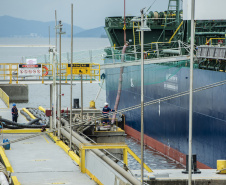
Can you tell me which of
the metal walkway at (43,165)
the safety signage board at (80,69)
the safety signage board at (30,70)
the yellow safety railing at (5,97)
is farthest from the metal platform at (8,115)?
the safety signage board at (80,69)

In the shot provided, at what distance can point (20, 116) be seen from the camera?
3594 cm

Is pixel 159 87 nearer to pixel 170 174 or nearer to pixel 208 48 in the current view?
pixel 208 48

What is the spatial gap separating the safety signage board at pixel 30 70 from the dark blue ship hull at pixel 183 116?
825 cm

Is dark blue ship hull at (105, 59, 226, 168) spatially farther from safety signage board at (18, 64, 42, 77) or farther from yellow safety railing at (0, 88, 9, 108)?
yellow safety railing at (0, 88, 9, 108)

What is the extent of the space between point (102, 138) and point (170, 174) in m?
12.7

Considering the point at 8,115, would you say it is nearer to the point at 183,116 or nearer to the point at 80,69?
the point at 183,116

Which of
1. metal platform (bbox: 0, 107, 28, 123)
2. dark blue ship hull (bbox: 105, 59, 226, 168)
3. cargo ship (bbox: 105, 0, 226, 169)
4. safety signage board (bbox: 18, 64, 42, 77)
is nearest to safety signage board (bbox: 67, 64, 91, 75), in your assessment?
cargo ship (bbox: 105, 0, 226, 169)

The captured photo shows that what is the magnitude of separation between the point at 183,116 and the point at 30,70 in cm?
920

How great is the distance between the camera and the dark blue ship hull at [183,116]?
86.4ft

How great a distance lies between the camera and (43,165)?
64.3 ft

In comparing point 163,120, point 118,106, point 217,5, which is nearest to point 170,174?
point 217,5

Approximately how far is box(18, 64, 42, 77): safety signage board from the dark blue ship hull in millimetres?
8253

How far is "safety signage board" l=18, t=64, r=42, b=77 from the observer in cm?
2695

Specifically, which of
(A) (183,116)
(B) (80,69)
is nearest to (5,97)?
(A) (183,116)
